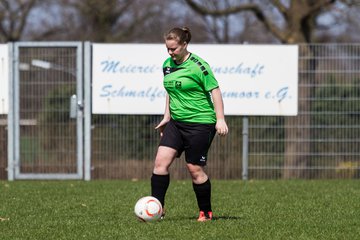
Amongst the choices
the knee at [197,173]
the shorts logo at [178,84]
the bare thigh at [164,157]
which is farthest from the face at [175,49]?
the knee at [197,173]

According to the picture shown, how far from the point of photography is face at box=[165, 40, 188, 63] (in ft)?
25.9

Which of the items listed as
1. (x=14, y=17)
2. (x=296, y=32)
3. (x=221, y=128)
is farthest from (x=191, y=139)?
(x=14, y=17)

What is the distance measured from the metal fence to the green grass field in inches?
42.8

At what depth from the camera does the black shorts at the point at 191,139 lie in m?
8.09

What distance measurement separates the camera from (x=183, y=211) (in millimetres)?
9352

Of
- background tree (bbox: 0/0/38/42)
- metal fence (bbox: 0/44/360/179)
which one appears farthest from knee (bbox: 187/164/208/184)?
background tree (bbox: 0/0/38/42)

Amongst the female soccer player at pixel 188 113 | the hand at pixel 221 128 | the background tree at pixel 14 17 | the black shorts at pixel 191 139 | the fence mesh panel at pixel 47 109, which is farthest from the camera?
the background tree at pixel 14 17

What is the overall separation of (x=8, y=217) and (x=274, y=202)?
3.28m

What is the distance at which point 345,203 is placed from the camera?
1012 centimetres

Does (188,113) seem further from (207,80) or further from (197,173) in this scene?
(197,173)

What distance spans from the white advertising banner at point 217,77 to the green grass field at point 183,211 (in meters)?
1.43

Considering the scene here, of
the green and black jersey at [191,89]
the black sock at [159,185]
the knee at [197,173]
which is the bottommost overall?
the black sock at [159,185]

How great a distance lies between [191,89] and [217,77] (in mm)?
6418

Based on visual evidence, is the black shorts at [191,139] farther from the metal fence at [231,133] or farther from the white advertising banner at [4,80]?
the white advertising banner at [4,80]
